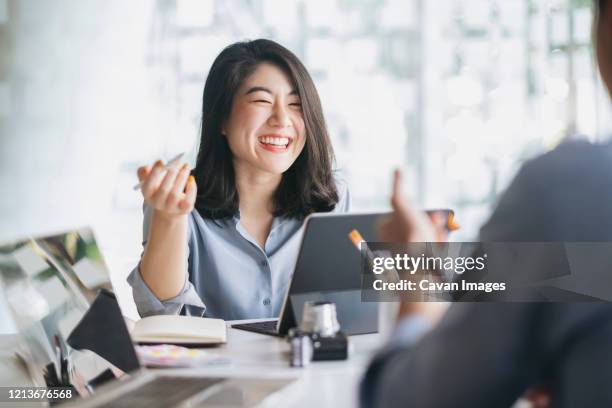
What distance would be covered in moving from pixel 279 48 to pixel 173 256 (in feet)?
2.21

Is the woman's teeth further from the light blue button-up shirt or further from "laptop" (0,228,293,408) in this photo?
"laptop" (0,228,293,408)

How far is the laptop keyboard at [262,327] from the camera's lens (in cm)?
164

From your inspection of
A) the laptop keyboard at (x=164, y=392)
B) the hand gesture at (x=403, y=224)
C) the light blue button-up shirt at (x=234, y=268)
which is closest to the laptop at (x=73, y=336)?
the laptop keyboard at (x=164, y=392)

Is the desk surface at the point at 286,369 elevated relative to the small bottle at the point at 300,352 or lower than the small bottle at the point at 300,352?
lower

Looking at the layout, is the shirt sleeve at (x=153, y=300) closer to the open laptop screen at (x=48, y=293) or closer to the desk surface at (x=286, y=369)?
the desk surface at (x=286, y=369)

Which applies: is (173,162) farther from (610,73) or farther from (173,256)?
(610,73)

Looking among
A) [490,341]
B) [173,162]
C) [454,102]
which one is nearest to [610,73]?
[490,341]

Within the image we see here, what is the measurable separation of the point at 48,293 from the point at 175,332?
1.19 ft

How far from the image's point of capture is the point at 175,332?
1.50 m

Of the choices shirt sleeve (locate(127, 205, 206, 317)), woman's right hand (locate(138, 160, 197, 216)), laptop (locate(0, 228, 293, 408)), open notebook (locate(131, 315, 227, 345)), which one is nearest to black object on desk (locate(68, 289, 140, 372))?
laptop (locate(0, 228, 293, 408))

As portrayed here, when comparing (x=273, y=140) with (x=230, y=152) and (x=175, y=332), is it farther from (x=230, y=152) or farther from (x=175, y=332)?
(x=175, y=332)

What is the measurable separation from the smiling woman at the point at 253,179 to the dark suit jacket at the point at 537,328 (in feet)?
3.99

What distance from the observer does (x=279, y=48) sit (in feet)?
6.81

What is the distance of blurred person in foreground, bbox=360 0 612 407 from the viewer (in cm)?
63
